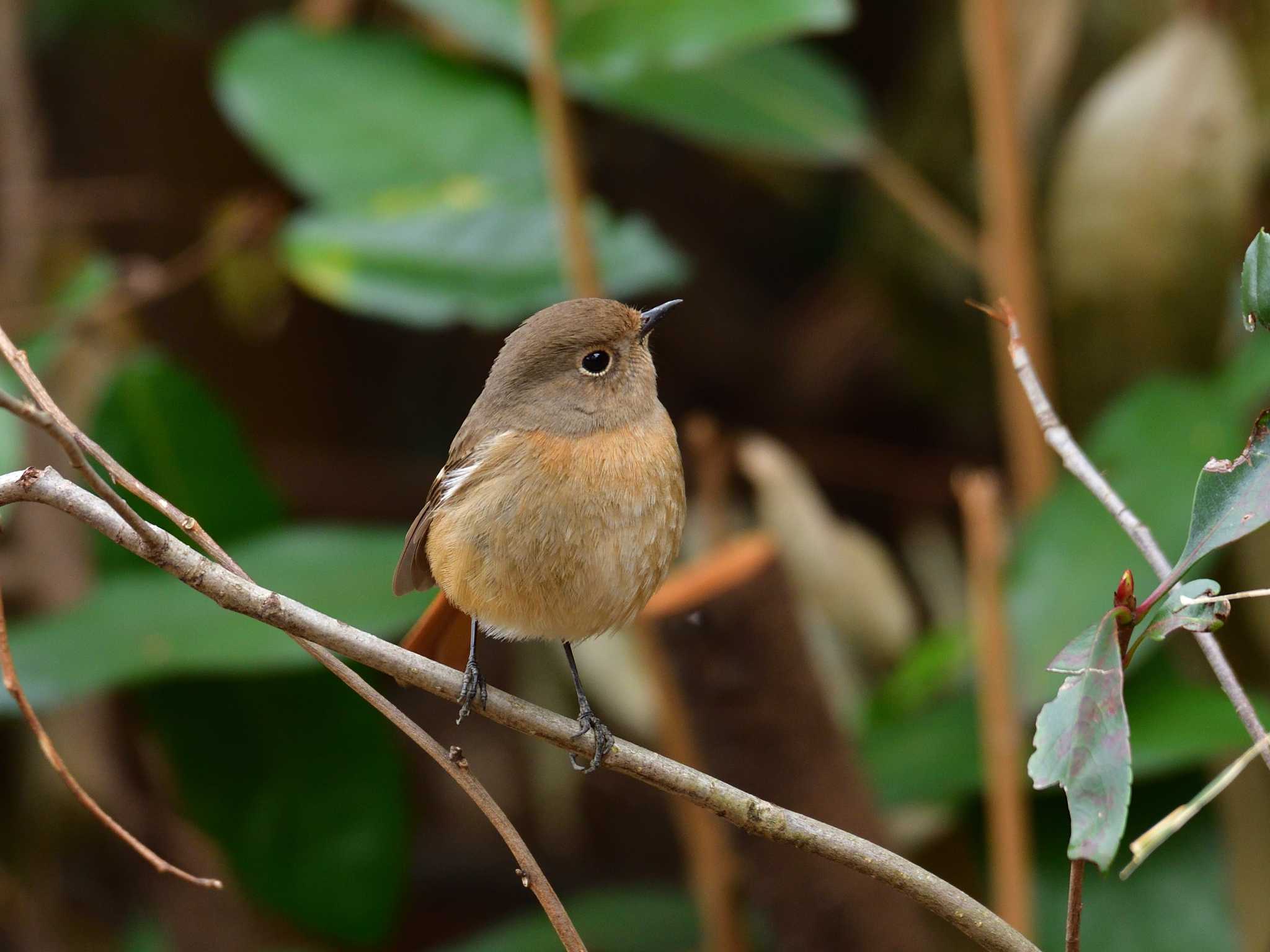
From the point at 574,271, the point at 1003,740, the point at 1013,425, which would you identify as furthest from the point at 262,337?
the point at 1003,740

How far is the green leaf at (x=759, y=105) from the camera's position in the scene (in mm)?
3721

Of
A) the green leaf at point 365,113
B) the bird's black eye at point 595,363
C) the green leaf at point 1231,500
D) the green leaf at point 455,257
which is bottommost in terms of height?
the green leaf at point 1231,500

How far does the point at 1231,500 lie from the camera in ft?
4.24

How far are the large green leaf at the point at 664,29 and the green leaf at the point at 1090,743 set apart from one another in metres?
2.28

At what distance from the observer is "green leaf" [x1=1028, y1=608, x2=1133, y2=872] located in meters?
1.17

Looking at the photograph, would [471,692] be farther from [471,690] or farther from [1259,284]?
[1259,284]

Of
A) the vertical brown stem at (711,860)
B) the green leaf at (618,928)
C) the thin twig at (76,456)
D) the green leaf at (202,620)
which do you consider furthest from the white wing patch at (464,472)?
the green leaf at (618,928)

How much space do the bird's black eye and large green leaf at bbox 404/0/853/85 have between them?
127cm

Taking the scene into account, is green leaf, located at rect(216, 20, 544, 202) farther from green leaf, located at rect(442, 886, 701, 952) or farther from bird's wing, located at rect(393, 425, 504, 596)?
green leaf, located at rect(442, 886, 701, 952)

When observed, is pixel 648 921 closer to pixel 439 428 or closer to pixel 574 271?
pixel 574 271

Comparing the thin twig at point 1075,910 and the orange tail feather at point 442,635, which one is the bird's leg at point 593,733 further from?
the thin twig at point 1075,910

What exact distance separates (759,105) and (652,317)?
1.67m

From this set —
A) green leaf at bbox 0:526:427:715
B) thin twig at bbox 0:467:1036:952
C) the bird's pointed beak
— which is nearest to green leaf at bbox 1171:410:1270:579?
thin twig at bbox 0:467:1036:952

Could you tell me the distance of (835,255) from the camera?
565cm
